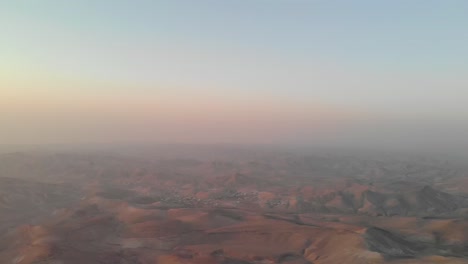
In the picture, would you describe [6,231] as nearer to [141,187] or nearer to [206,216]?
[206,216]

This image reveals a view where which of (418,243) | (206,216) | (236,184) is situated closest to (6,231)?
(206,216)

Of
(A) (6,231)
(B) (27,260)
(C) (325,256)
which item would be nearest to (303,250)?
(C) (325,256)

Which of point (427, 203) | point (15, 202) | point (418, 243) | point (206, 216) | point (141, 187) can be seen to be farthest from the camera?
point (141, 187)

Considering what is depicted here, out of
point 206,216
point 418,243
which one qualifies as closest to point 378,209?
point 418,243

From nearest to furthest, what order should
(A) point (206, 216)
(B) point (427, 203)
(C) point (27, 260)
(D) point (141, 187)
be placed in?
(C) point (27, 260)
(A) point (206, 216)
(B) point (427, 203)
(D) point (141, 187)

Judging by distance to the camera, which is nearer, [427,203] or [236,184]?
[427,203]

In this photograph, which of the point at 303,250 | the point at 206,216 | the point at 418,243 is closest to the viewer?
the point at 303,250

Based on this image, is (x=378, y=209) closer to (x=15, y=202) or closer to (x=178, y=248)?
(x=178, y=248)

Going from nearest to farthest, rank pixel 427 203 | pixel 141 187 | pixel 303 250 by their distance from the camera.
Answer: pixel 303 250
pixel 427 203
pixel 141 187

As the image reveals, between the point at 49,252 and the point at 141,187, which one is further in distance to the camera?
the point at 141,187
